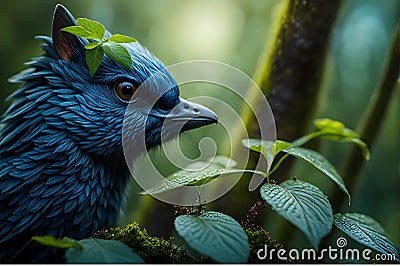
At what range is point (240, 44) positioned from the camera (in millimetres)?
Result: 1815

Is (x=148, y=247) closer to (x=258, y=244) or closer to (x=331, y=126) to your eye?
(x=258, y=244)

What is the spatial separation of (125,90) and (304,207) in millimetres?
459

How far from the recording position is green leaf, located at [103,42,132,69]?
801 mm

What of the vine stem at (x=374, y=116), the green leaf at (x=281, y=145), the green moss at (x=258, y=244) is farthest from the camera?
the vine stem at (x=374, y=116)

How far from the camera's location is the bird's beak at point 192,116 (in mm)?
966

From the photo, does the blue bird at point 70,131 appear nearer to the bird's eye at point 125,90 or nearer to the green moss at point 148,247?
the bird's eye at point 125,90

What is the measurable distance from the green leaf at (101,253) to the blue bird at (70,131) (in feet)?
0.63

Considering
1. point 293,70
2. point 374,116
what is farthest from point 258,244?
point 374,116

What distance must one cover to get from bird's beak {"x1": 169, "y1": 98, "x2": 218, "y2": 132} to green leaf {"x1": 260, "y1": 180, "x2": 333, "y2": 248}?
26 centimetres

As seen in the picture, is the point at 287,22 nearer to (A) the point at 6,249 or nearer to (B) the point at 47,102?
(B) the point at 47,102

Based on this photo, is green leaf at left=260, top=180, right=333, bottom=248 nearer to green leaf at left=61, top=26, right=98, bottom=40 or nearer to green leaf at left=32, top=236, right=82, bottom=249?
green leaf at left=32, top=236, right=82, bottom=249

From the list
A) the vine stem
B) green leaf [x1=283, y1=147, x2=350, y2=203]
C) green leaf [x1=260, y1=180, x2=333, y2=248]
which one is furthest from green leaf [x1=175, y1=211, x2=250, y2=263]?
the vine stem

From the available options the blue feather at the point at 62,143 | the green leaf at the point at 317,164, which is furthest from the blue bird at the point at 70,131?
the green leaf at the point at 317,164

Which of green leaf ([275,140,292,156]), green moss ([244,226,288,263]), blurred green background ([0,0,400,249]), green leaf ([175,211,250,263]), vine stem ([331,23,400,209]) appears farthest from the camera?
blurred green background ([0,0,400,249])
